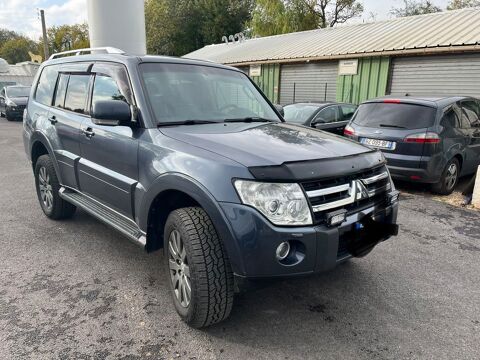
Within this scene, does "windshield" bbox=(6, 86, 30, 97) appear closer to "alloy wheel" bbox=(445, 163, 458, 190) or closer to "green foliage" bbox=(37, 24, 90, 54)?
"alloy wheel" bbox=(445, 163, 458, 190)

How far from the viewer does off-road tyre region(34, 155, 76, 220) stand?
14.8 feet

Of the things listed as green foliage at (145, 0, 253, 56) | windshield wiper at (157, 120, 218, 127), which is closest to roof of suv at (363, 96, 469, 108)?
windshield wiper at (157, 120, 218, 127)

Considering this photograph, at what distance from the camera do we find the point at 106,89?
11.8 feet

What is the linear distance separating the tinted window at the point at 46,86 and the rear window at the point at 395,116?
488cm

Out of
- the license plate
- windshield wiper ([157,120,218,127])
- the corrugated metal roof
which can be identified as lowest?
the license plate

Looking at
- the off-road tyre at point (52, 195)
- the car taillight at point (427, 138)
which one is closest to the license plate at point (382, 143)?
the car taillight at point (427, 138)

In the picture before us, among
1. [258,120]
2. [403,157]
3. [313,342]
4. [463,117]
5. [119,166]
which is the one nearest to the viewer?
[313,342]

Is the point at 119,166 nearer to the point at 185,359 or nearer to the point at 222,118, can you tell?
the point at 222,118

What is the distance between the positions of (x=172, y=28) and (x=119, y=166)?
36133 mm

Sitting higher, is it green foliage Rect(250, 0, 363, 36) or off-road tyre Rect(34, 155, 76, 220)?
green foliage Rect(250, 0, 363, 36)

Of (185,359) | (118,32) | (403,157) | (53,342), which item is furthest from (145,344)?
(118,32)

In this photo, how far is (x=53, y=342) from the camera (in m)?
2.56

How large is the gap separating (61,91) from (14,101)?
17.1 meters

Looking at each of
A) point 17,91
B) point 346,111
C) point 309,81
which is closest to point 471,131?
point 346,111
